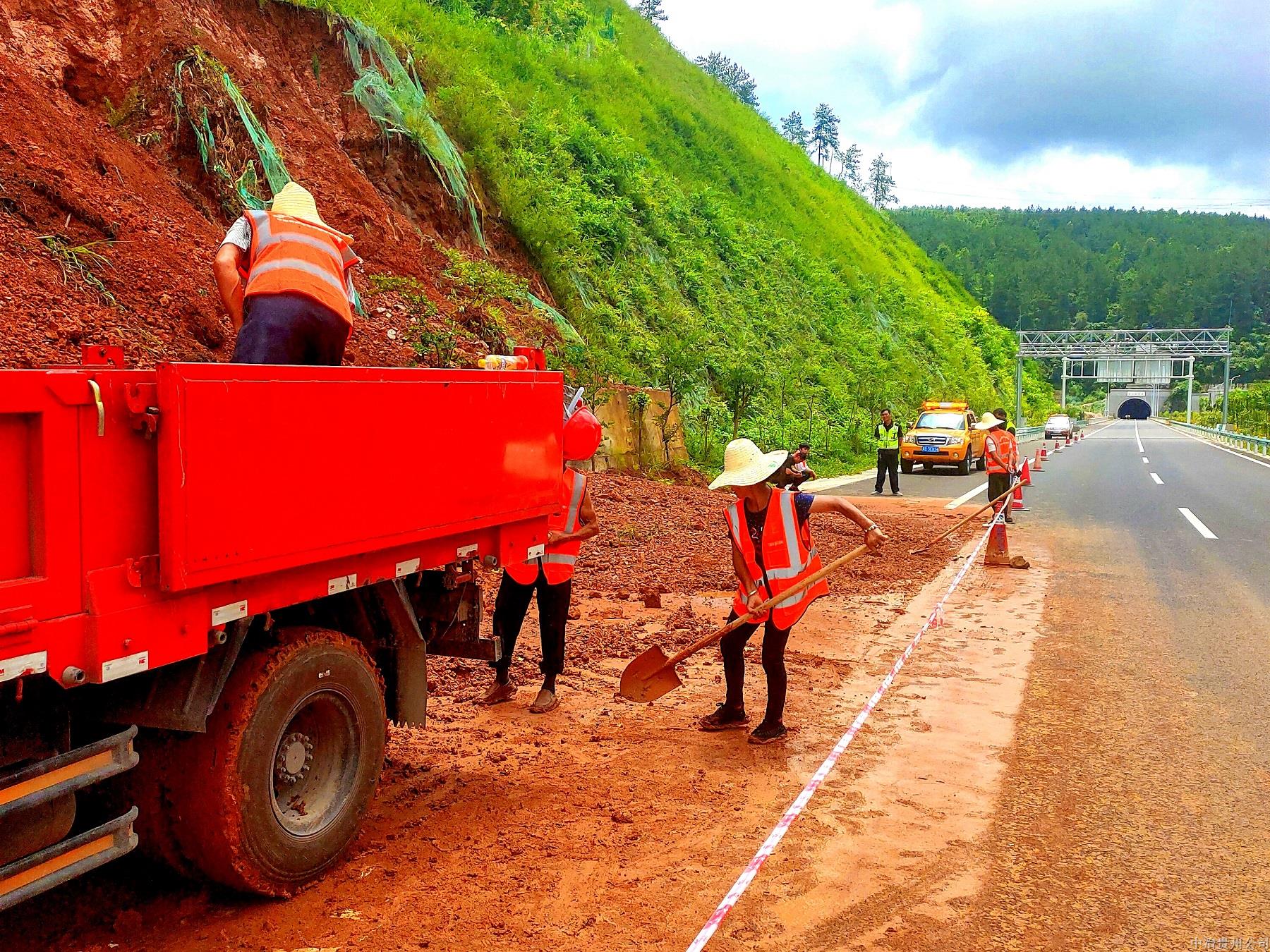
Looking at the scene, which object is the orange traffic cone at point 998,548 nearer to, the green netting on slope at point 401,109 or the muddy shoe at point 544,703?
the muddy shoe at point 544,703

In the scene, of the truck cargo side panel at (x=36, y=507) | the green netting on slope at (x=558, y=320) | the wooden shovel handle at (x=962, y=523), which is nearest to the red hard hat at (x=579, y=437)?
the truck cargo side panel at (x=36, y=507)

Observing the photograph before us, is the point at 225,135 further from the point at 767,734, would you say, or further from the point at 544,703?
the point at 767,734

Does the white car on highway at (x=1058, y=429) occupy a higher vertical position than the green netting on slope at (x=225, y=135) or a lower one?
lower

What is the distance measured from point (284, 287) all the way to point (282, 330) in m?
0.20

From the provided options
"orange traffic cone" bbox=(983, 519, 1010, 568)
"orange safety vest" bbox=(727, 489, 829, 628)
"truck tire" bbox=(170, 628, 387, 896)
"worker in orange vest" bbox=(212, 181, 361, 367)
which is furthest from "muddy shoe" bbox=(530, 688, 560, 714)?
"orange traffic cone" bbox=(983, 519, 1010, 568)

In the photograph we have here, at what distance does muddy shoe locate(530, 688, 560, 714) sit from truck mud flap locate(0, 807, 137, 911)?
3.17m

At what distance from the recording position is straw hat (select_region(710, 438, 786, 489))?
223 inches

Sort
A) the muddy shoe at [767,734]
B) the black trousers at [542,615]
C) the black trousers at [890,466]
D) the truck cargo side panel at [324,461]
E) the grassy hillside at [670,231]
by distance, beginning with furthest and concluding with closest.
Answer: the black trousers at [890,466], the grassy hillside at [670,231], the black trousers at [542,615], the muddy shoe at [767,734], the truck cargo side panel at [324,461]

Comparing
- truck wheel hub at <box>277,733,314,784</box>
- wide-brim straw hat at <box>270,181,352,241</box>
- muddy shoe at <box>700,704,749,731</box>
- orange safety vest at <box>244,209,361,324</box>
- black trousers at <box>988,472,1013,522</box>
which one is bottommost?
muddy shoe at <box>700,704,749,731</box>


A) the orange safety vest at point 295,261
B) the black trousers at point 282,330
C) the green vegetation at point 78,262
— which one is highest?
the green vegetation at point 78,262

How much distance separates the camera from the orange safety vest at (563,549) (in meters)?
6.21

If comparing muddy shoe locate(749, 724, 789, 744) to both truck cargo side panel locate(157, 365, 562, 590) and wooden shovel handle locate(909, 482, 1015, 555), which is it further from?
wooden shovel handle locate(909, 482, 1015, 555)

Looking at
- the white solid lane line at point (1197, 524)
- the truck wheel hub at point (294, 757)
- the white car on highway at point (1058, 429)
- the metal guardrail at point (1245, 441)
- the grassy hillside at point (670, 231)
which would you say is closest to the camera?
the truck wheel hub at point (294, 757)

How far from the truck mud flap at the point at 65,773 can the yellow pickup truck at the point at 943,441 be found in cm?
2434
